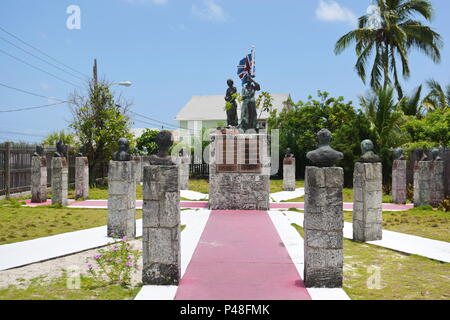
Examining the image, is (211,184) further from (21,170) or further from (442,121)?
(442,121)

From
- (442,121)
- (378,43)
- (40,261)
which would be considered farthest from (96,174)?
(378,43)

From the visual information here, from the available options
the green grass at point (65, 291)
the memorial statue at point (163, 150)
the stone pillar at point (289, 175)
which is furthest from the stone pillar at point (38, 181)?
the stone pillar at point (289, 175)

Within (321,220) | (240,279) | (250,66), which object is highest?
(250,66)

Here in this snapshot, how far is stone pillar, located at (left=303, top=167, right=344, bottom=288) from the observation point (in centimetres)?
488

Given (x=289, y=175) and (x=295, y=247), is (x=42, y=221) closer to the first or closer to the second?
(x=295, y=247)

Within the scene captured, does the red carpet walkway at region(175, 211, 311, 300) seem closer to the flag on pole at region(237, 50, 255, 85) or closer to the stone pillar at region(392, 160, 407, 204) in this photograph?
the flag on pole at region(237, 50, 255, 85)

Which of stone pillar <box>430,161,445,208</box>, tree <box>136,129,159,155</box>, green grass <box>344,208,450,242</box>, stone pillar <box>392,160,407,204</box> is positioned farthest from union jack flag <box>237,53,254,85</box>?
tree <box>136,129,159,155</box>

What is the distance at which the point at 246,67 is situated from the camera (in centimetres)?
1350

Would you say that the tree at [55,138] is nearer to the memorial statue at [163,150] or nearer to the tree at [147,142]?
the tree at [147,142]

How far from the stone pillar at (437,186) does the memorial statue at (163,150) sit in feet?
35.8

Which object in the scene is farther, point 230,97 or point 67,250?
point 230,97

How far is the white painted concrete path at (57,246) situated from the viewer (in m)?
6.01

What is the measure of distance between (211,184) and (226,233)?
404 centimetres

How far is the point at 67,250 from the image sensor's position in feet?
21.7
